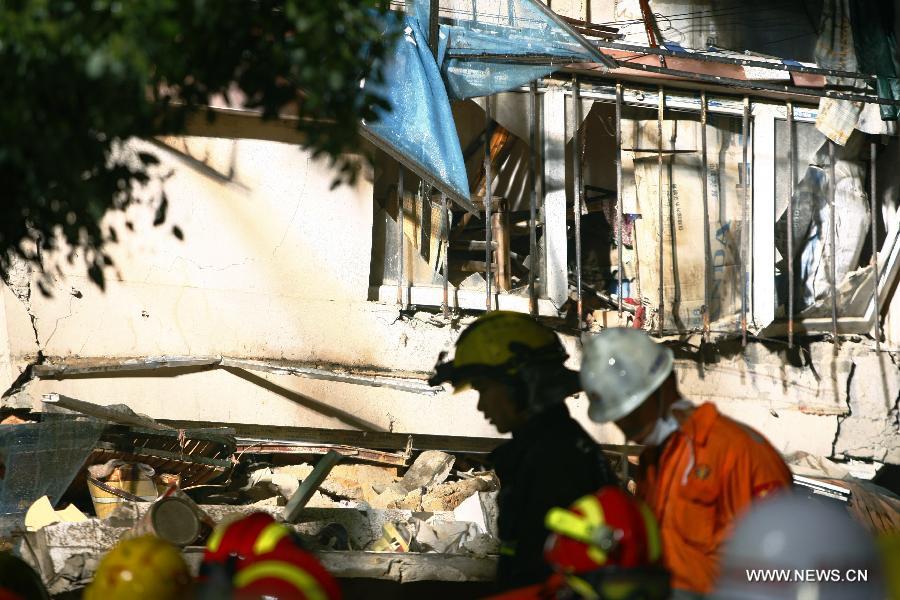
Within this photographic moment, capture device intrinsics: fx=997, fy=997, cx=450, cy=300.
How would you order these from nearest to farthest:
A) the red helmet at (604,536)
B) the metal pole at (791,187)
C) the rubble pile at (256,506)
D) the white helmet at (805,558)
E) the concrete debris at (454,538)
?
the white helmet at (805,558), the red helmet at (604,536), the rubble pile at (256,506), the concrete debris at (454,538), the metal pole at (791,187)

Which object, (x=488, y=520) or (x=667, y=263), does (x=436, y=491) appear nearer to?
(x=488, y=520)

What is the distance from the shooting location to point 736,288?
31.6ft

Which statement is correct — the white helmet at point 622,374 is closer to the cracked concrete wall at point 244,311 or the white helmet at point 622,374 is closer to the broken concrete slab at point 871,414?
the cracked concrete wall at point 244,311

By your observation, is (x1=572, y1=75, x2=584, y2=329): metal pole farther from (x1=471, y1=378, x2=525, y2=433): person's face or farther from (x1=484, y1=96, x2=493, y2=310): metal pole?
(x1=471, y1=378, x2=525, y2=433): person's face

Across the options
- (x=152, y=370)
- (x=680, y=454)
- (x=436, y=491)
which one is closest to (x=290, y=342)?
(x=152, y=370)

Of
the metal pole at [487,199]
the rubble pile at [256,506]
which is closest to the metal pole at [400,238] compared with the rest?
the metal pole at [487,199]

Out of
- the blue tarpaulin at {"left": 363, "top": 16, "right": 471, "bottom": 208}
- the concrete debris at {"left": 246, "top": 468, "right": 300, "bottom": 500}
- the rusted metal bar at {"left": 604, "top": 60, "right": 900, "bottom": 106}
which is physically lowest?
the concrete debris at {"left": 246, "top": 468, "right": 300, "bottom": 500}

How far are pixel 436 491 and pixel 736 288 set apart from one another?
367 centimetres

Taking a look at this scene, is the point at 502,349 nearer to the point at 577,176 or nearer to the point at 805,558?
the point at 805,558

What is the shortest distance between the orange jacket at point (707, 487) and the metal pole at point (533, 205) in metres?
5.17

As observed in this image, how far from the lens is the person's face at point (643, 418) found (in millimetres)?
3957

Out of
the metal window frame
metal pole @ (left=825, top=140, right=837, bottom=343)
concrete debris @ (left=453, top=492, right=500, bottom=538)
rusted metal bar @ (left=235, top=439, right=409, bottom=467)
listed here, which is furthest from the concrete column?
metal pole @ (left=825, top=140, right=837, bottom=343)

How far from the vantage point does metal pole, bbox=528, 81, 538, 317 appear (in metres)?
9.01

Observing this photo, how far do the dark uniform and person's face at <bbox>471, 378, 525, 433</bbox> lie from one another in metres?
0.05
